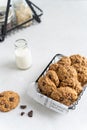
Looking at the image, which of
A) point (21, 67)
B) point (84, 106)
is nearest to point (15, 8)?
point (21, 67)

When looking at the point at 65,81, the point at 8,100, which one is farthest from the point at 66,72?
the point at 8,100

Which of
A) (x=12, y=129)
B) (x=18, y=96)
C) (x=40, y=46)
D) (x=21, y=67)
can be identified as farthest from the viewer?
(x=40, y=46)

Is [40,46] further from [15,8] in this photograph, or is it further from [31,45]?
[15,8]

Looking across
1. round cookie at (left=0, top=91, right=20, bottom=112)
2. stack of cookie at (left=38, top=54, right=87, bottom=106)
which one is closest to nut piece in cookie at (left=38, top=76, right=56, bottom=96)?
stack of cookie at (left=38, top=54, right=87, bottom=106)

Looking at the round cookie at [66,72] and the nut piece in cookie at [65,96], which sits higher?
the round cookie at [66,72]

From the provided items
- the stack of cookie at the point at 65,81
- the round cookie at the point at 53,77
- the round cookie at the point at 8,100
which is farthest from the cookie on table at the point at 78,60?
the round cookie at the point at 8,100

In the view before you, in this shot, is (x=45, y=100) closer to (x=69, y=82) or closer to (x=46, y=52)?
(x=69, y=82)

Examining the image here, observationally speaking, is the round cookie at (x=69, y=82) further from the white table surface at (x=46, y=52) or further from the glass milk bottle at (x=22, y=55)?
the glass milk bottle at (x=22, y=55)
